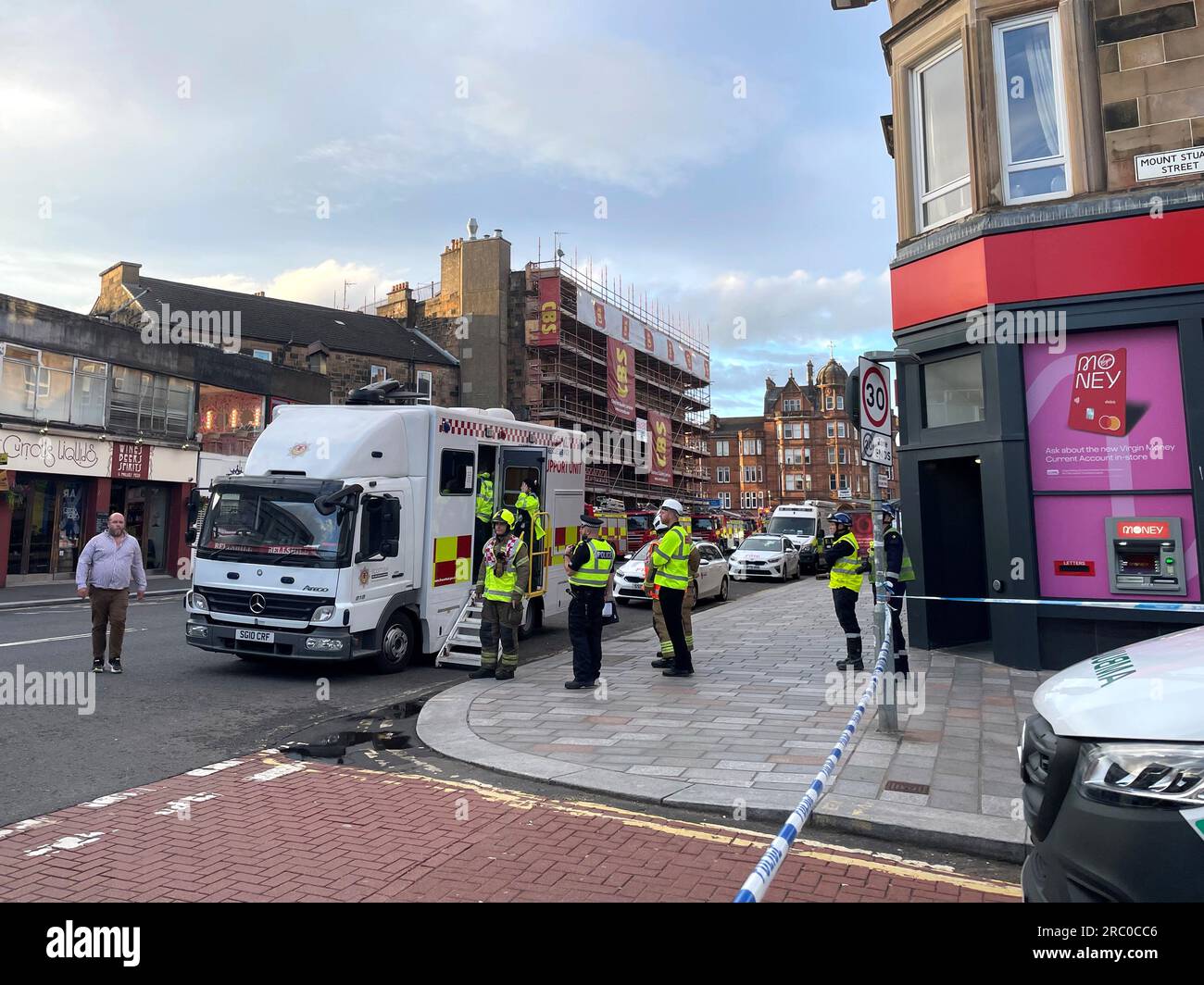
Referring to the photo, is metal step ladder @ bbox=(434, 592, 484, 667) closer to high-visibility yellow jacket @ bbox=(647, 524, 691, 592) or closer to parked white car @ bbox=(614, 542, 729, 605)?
high-visibility yellow jacket @ bbox=(647, 524, 691, 592)

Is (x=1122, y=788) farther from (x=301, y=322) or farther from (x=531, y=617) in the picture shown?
(x=301, y=322)

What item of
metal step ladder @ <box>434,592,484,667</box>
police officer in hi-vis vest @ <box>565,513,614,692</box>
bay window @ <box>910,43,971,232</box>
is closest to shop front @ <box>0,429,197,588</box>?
metal step ladder @ <box>434,592,484,667</box>

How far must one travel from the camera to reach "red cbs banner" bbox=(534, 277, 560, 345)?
151ft

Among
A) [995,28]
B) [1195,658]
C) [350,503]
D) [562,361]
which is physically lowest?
[1195,658]

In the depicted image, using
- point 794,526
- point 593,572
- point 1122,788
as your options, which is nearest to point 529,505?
point 593,572

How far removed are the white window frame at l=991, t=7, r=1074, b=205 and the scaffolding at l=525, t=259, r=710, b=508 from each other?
117 feet

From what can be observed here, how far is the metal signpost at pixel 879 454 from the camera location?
21.3ft

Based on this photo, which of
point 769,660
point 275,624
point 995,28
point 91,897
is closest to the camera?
point 91,897

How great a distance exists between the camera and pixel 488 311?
152 feet

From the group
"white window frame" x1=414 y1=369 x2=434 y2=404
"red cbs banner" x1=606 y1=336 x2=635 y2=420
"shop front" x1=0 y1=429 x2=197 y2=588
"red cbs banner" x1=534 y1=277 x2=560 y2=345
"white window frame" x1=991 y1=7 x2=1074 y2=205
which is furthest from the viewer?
"red cbs banner" x1=606 y1=336 x2=635 y2=420
